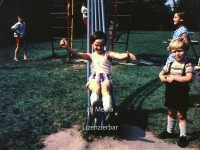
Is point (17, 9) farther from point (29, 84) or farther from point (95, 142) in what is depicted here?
point (95, 142)

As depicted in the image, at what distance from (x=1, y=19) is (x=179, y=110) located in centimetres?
1538

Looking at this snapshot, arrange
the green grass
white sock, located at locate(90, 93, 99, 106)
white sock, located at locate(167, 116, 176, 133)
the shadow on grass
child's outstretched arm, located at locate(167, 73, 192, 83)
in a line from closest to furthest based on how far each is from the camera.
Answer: child's outstretched arm, located at locate(167, 73, 192, 83) < white sock, located at locate(90, 93, 99, 106) < white sock, located at locate(167, 116, 176, 133) < the green grass < the shadow on grass

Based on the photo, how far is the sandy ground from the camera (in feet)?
12.6

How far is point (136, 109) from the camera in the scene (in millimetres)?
5277

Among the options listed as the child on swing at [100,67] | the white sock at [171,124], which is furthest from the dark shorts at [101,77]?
the white sock at [171,124]

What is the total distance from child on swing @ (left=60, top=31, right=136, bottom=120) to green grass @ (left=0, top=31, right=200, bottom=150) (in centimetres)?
83

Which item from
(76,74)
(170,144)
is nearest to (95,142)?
(170,144)

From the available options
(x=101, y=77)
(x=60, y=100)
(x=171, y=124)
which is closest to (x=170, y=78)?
(x=171, y=124)

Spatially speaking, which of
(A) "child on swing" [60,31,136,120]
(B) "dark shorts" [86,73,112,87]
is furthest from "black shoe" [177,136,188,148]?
(B) "dark shorts" [86,73,112,87]

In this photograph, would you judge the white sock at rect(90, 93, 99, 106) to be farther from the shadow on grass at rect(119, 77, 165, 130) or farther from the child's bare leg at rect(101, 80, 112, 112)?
the shadow on grass at rect(119, 77, 165, 130)

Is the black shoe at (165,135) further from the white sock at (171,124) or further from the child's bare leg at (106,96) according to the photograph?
the child's bare leg at (106,96)

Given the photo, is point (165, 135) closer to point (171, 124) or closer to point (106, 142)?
point (171, 124)

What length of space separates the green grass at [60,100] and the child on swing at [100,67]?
2.74 ft

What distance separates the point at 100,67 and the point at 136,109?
129 centimetres
